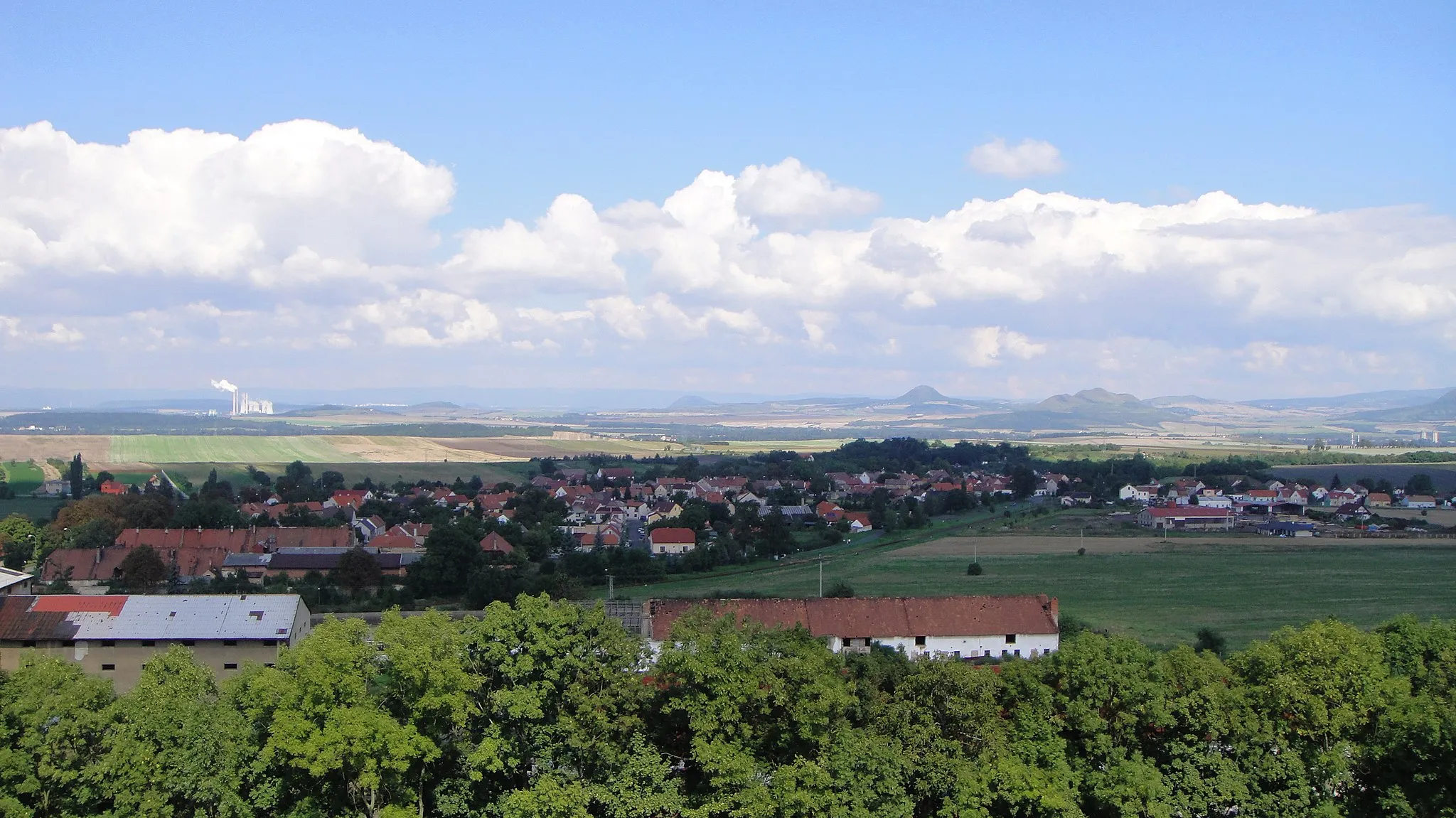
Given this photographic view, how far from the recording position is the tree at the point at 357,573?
38.4 m

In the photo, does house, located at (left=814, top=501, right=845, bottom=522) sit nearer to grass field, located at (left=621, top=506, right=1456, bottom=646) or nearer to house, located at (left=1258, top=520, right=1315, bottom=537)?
grass field, located at (left=621, top=506, right=1456, bottom=646)

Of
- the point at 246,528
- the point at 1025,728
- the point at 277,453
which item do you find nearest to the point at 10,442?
the point at 277,453

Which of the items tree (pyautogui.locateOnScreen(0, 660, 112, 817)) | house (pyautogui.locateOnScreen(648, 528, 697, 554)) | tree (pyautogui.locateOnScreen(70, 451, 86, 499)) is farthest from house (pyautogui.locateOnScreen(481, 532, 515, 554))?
tree (pyautogui.locateOnScreen(70, 451, 86, 499))

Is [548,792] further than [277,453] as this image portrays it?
No

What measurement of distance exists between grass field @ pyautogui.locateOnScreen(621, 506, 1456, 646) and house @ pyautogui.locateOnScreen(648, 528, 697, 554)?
5080 millimetres

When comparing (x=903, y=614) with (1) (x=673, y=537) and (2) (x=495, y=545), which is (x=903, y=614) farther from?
(1) (x=673, y=537)

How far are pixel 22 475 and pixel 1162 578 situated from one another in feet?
239

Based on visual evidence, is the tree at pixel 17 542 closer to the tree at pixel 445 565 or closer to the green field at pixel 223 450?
the tree at pixel 445 565

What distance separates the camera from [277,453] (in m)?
109

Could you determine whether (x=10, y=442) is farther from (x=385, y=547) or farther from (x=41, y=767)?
(x=41, y=767)

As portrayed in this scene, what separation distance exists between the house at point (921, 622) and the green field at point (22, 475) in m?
60.0

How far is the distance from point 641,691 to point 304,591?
24334 mm

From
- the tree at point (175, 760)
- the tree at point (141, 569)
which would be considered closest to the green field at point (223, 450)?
the tree at point (141, 569)

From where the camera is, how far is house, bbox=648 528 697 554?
5031 cm
